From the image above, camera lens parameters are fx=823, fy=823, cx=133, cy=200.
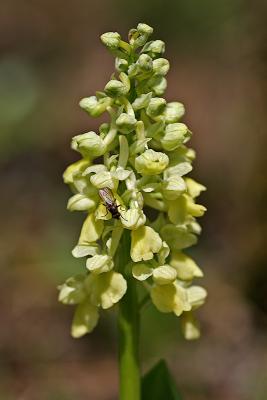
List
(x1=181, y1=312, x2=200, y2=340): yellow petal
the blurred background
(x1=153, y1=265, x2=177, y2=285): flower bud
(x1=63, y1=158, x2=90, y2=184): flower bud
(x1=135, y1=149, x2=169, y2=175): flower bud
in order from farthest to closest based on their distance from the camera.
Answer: the blurred background → (x1=181, y1=312, x2=200, y2=340): yellow petal → (x1=63, y1=158, x2=90, y2=184): flower bud → (x1=153, y1=265, x2=177, y2=285): flower bud → (x1=135, y1=149, x2=169, y2=175): flower bud

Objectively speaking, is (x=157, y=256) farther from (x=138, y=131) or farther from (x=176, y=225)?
(x=138, y=131)

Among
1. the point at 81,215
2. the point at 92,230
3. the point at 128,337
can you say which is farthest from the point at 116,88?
the point at 81,215

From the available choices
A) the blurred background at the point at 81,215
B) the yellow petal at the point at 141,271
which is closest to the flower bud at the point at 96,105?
the yellow petal at the point at 141,271

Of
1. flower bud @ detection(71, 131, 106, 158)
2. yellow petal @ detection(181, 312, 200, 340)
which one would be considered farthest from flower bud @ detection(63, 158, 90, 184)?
yellow petal @ detection(181, 312, 200, 340)

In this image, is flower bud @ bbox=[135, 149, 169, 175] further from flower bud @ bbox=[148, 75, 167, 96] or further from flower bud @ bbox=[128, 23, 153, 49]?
flower bud @ bbox=[128, 23, 153, 49]

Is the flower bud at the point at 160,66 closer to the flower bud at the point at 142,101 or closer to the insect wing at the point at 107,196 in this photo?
the flower bud at the point at 142,101

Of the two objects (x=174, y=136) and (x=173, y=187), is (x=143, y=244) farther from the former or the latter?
(x=174, y=136)
